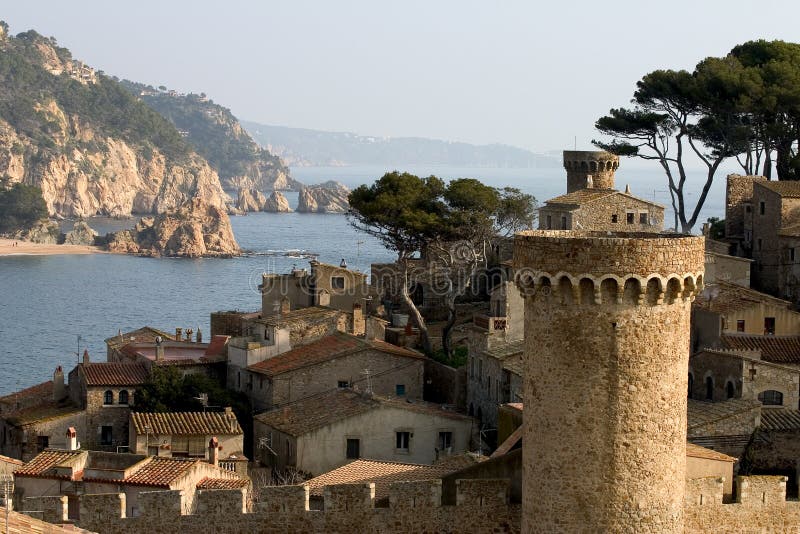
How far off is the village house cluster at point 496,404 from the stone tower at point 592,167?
0.25ft

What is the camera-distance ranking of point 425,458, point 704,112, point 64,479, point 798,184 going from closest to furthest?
point 64,479
point 425,458
point 798,184
point 704,112

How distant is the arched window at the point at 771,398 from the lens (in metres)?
35.3

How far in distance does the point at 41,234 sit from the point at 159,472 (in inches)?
6658

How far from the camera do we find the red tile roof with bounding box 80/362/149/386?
144 feet

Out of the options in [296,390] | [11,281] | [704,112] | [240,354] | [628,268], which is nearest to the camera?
[628,268]

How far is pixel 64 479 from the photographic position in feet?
97.3

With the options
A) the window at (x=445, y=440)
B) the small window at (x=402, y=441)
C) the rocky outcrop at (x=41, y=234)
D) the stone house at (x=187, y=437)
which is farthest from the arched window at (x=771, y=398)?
the rocky outcrop at (x=41, y=234)

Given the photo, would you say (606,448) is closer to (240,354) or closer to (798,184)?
(240,354)

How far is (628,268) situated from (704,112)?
3987 centimetres

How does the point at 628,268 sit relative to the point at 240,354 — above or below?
above

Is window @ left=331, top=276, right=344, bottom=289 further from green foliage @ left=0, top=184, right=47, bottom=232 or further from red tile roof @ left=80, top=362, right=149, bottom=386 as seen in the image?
green foliage @ left=0, top=184, right=47, bottom=232

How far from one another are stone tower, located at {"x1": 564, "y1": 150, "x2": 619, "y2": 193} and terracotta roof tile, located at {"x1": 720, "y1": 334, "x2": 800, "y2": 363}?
17550 mm

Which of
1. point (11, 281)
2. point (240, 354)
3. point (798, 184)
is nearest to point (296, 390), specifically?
point (240, 354)

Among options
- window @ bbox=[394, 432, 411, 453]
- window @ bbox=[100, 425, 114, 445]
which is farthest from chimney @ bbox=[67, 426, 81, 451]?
window @ bbox=[394, 432, 411, 453]
